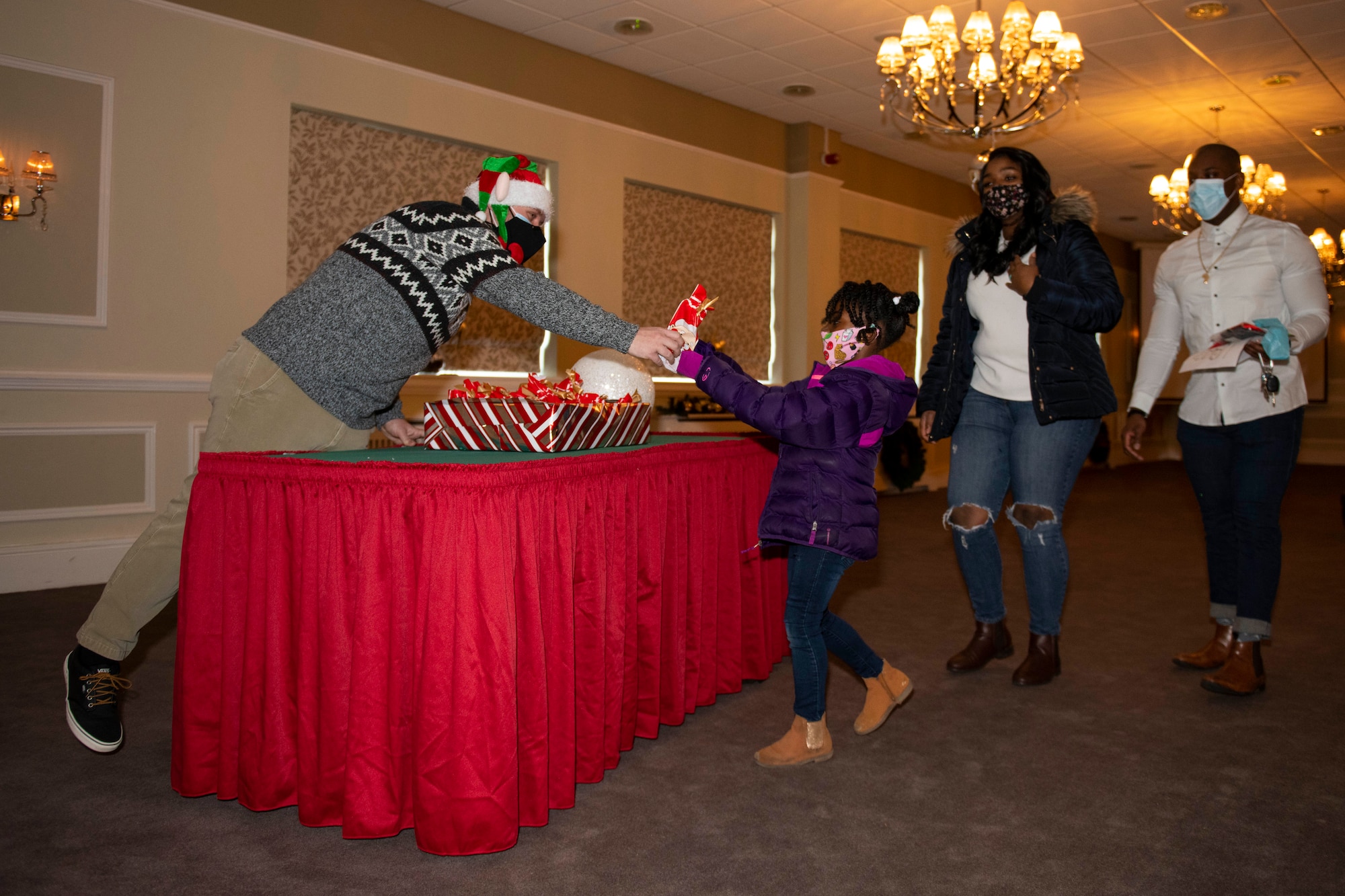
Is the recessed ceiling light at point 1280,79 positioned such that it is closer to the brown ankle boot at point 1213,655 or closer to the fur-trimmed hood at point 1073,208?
the fur-trimmed hood at point 1073,208

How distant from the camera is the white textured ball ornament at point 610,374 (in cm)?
251

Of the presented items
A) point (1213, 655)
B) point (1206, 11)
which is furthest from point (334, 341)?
point (1206, 11)

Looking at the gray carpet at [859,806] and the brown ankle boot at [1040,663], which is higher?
the brown ankle boot at [1040,663]

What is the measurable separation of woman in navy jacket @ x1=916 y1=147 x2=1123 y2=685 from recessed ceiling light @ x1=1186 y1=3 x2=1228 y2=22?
148 inches

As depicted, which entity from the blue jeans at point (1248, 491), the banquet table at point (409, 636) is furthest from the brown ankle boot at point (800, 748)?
the blue jeans at point (1248, 491)

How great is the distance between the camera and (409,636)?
1.77 metres

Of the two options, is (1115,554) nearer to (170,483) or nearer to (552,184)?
(552,184)

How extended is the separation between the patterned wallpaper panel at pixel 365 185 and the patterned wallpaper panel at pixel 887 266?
4.00 metres

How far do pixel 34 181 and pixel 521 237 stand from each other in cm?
315

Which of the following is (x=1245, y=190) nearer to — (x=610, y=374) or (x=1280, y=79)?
(x=1280, y=79)

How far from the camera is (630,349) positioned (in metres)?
2.11

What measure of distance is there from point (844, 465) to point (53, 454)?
3806 mm

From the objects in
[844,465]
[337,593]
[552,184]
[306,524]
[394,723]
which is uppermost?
[552,184]

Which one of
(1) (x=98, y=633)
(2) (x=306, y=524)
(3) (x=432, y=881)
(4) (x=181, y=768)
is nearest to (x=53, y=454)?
(1) (x=98, y=633)
